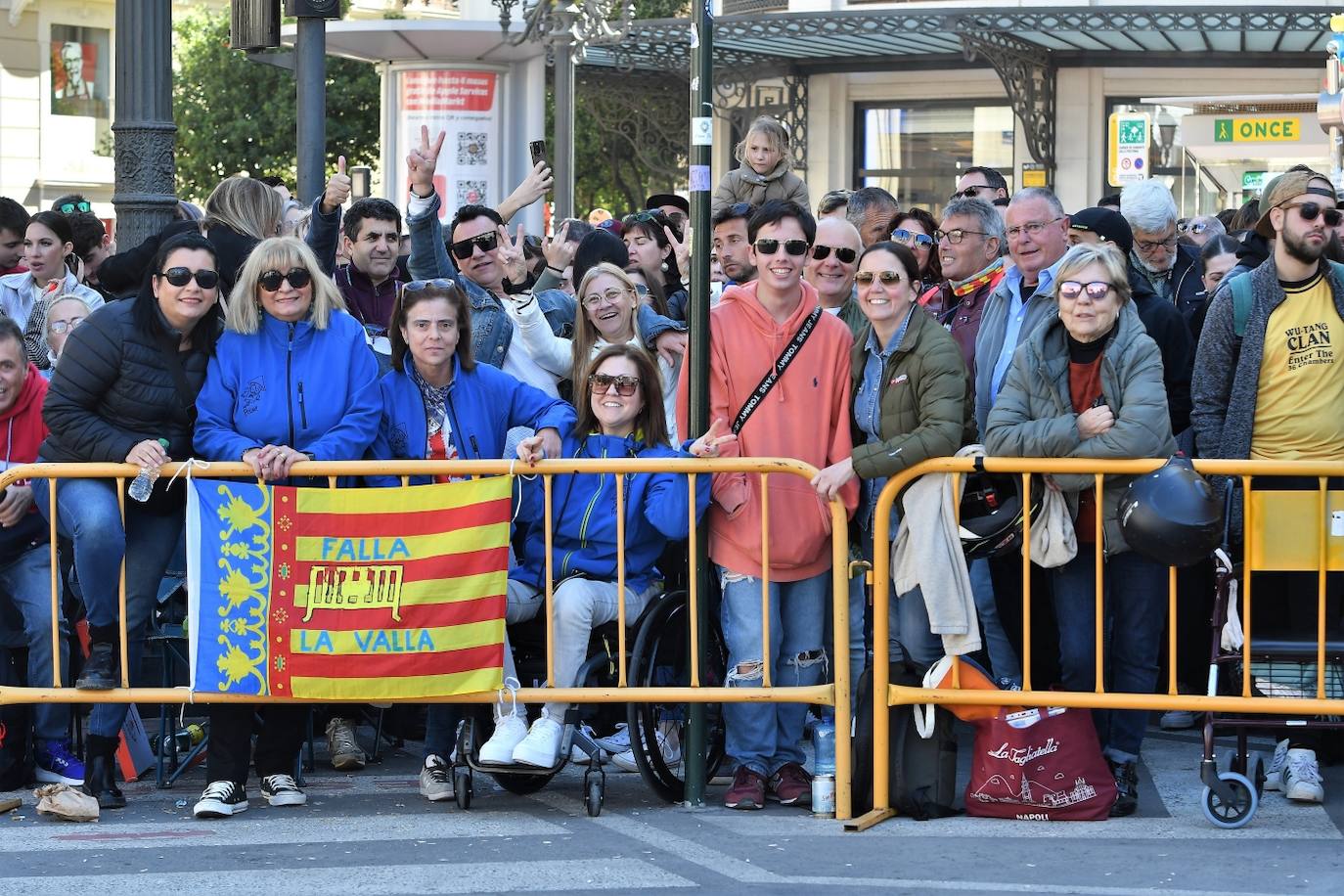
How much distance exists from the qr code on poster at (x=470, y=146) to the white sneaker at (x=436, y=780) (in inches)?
579

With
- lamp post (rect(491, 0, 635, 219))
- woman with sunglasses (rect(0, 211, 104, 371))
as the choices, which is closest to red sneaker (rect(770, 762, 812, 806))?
woman with sunglasses (rect(0, 211, 104, 371))

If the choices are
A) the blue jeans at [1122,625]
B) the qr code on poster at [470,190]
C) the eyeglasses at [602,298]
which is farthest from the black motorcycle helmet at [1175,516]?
the qr code on poster at [470,190]

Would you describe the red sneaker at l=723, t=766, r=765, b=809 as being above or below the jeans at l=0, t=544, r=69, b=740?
below

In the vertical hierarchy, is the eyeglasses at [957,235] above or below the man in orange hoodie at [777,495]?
above

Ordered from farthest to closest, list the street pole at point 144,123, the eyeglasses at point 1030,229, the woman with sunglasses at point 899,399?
the street pole at point 144,123 → the eyeglasses at point 1030,229 → the woman with sunglasses at point 899,399

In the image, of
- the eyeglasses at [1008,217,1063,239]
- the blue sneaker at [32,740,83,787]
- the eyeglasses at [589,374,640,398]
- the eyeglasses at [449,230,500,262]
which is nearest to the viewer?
the eyeglasses at [589,374,640,398]

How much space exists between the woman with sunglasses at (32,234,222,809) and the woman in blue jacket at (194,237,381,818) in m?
0.13

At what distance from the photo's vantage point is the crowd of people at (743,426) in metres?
6.74

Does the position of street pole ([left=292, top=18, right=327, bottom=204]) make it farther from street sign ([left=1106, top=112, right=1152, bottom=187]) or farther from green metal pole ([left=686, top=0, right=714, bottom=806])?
street sign ([left=1106, top=112, right=1152, bottom=187])

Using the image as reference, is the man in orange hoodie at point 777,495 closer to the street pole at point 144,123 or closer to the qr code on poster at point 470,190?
the street pole at point 144,123

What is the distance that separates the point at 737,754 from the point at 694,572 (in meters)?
0.68

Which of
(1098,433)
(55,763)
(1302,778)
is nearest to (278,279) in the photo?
(55,763)

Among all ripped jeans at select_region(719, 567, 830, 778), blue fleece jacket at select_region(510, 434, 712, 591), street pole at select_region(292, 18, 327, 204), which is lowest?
ripped jeans at select_region(719, 567, 830, 778)

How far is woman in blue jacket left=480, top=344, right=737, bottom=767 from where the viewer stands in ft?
22.2
